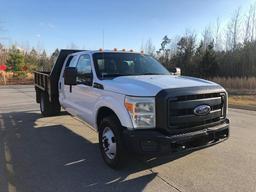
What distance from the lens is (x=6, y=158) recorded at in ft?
17.5

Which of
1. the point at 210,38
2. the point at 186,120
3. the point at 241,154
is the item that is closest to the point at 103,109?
the point at 186,120

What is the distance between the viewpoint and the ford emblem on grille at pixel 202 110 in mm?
4355

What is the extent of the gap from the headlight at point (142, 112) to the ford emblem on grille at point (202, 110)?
693mm

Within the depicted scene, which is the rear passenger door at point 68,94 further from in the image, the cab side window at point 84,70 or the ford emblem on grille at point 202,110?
the ford emblem on grille at point 202,110

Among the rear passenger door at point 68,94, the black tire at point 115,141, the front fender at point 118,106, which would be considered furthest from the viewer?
the rear passenger door at point 68,94

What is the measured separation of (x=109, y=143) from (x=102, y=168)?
17.4 inches

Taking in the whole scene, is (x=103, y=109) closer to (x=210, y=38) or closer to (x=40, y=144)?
(x=40, y=144)

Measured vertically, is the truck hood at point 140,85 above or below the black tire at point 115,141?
above

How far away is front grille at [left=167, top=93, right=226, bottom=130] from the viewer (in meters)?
4.17

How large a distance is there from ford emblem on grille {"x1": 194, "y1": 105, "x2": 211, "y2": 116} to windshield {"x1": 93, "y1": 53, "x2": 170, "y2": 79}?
1632mm

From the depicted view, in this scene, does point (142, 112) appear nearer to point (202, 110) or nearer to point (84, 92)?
point (202, 110)

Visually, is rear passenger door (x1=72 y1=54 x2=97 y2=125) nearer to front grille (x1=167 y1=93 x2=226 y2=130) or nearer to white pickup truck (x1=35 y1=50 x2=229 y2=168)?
white pickup truck (x1=35 y1=50 x2=229 y2=168)

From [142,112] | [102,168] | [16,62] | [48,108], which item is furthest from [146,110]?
[16,62]

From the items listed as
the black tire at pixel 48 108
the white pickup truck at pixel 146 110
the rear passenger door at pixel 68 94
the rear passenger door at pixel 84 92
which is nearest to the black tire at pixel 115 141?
the white pickup truck at pixel 146 110
